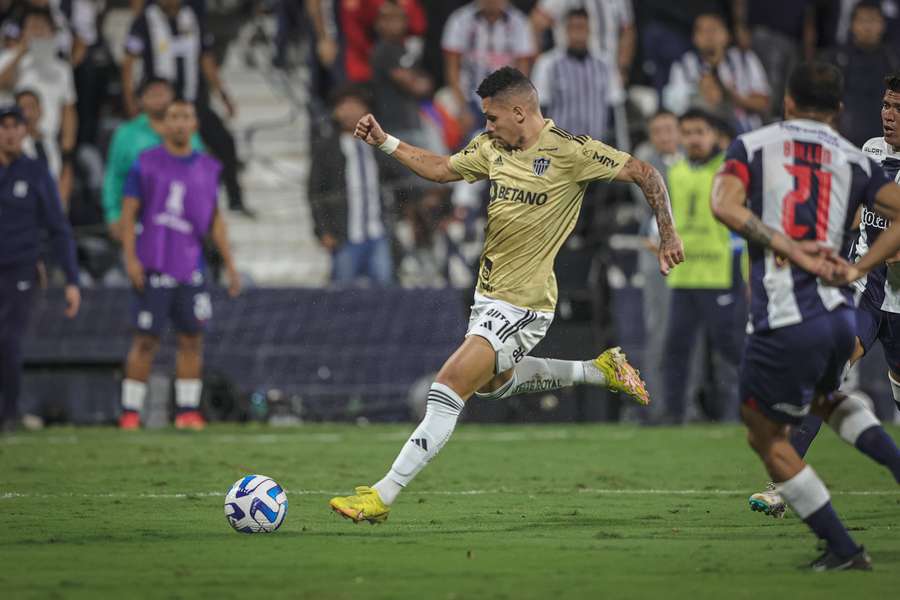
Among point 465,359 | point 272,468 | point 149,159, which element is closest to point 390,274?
point 149,159

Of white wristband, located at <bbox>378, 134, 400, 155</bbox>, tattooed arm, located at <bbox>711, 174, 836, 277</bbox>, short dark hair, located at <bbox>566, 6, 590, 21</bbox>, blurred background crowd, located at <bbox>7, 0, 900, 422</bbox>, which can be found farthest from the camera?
short dark hair, located at <bbox>566, 6, 590, 21</bbox>

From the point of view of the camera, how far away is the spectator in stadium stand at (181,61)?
61.4 feet

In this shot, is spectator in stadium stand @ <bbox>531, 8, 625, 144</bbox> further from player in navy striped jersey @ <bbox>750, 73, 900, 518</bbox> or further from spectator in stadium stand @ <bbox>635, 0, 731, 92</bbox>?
player in navy striped jersey @ <bbox>750, 73, 900, 518</bbox>

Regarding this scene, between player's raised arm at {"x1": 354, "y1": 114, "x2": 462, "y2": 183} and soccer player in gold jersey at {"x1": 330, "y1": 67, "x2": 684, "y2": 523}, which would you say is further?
player's raised arm at {"x1": 354, "y1": 114, "x2": 462, "y2": 183}

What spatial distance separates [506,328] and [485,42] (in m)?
10.4

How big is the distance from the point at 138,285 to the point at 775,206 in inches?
371

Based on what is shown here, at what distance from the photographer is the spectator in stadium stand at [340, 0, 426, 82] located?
1927cm

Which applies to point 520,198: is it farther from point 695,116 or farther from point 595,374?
point 695,116

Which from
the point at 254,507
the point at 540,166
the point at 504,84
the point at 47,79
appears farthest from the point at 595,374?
the point at 47,79

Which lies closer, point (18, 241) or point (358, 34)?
point (18, 241)

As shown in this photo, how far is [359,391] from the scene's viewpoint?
16.9 m

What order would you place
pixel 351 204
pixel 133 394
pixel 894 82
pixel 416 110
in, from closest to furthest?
pixel 894 82 → pixel 133 394 → pixel 351 204 → pixel 416 110

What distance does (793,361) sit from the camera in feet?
22.3

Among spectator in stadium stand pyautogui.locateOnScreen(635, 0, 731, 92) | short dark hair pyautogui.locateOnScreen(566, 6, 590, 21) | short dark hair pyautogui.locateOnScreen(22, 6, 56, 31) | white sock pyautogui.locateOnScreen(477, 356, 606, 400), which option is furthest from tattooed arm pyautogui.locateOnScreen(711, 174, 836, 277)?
short dark hair pyautogui.locateOnScreen(22, 6, 56, 31)
